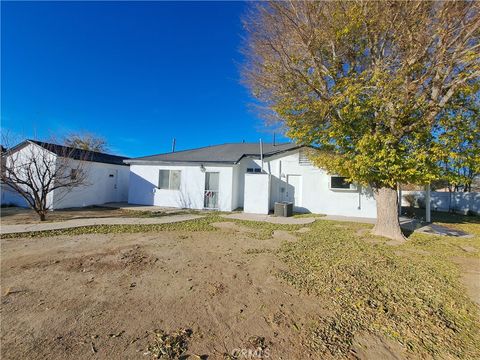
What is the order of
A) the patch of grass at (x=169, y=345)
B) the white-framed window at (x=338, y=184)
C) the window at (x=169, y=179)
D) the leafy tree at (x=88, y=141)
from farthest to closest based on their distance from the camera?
the leafy tree at (x=88, y=141) → the window at (x=169, y=179) → the white-framed window at (x=338, y=184) → the patch of grass at (x=169, y=345)

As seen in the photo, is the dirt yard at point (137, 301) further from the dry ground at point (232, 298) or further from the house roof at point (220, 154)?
the house roof at point (220, 154)

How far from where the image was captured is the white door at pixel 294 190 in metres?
13.5

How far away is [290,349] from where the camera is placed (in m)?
2.41

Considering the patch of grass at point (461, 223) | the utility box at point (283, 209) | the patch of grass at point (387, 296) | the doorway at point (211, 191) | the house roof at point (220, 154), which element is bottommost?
the patch of grass at point (387, 296)

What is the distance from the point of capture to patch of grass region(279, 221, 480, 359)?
8.48 feet

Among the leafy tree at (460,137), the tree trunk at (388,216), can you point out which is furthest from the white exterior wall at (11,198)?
the leafy tree at (460,137)

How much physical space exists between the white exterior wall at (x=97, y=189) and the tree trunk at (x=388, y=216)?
48.3 ft

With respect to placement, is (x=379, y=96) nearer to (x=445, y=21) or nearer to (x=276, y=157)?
(x=445, y=21)

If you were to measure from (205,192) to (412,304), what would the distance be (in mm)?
11290

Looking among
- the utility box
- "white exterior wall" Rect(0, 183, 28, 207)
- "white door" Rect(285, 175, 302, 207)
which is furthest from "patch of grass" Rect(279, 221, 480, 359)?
"white exterior wall" Rect(0, 183, 28, 207)

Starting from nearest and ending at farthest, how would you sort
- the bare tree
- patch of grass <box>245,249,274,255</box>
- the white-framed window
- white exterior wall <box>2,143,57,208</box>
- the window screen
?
patch of grass <box>245,249,274,255</box>, the bare tree, white exterior wall <box>2,143,57,208</box>, the white-framed window, the window screen

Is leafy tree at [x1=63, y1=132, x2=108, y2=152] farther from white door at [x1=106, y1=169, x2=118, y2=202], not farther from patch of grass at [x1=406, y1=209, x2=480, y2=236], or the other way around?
patch of grass at [x1=406, y1=209, x2=480, y2=236]

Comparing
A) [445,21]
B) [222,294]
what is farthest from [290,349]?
[445,21]

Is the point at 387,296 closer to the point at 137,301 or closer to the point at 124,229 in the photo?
the point at 137,301
